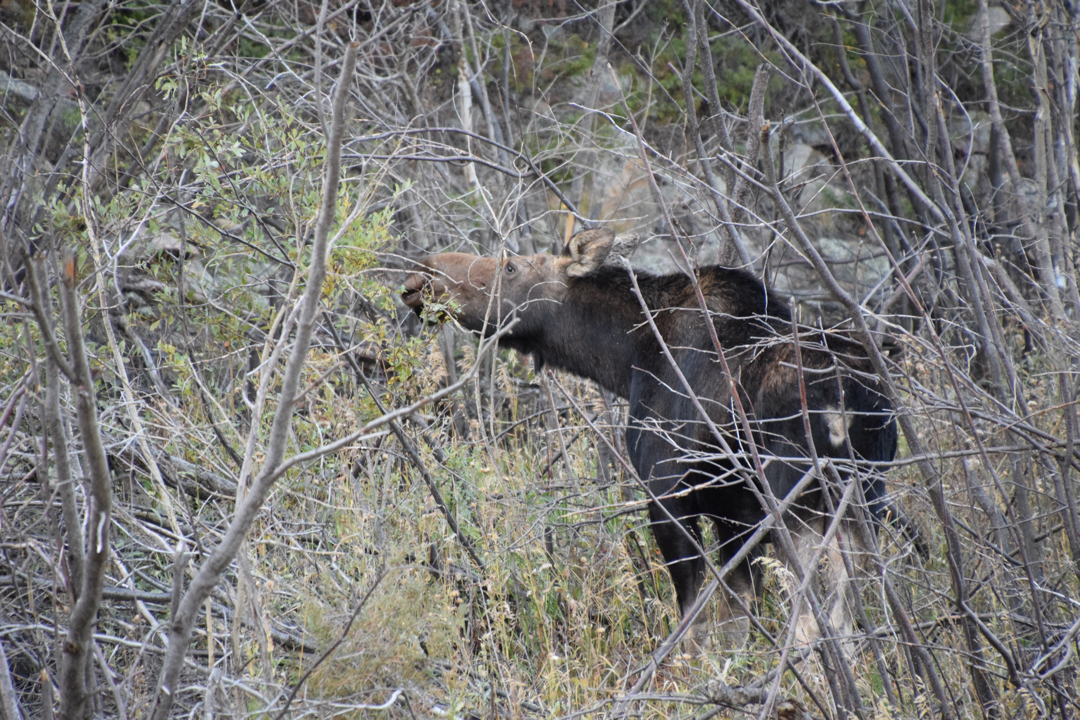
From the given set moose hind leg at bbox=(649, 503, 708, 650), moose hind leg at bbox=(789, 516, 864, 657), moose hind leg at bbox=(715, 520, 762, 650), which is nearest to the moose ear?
moose hind leg at bbox=(649, 503, 708, 650)

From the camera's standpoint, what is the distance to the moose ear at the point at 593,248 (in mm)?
5176

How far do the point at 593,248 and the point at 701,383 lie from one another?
122 cm

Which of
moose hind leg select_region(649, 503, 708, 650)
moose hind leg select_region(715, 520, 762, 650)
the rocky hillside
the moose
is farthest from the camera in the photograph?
moose hind leg select_region(715, 520, 762, 650)

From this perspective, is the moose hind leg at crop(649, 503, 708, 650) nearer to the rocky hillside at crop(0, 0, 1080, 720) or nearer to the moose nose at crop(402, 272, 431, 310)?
the rocky hillside at crop(0, 0, 1080, 720)

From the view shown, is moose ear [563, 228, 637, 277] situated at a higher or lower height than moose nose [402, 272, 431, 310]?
higher

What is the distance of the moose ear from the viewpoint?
204 inches

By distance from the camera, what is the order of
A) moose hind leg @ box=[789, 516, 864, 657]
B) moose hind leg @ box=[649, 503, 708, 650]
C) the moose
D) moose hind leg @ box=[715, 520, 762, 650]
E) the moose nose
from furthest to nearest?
the moose nose, moose hind leg @ box=[715, 520, 762, 650], moose hind leg @ box=[649, 503, 708, 650], moose hind leg @ box=[789, 516, 864, 657], the moose

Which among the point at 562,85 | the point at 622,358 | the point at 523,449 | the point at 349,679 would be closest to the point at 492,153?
the point at 562,85

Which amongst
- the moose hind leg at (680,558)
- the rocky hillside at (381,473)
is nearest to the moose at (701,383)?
the moose hind leg at (680,558)

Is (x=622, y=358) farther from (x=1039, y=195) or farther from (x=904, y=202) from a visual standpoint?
(x=904, y=202)

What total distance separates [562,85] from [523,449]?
5025 millimetres

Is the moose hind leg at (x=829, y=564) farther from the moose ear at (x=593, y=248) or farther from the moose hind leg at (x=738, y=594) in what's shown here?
the moose ear at (x=593, y=248)

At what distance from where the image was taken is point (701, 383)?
14.5 ft

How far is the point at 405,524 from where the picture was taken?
4.68 meters
